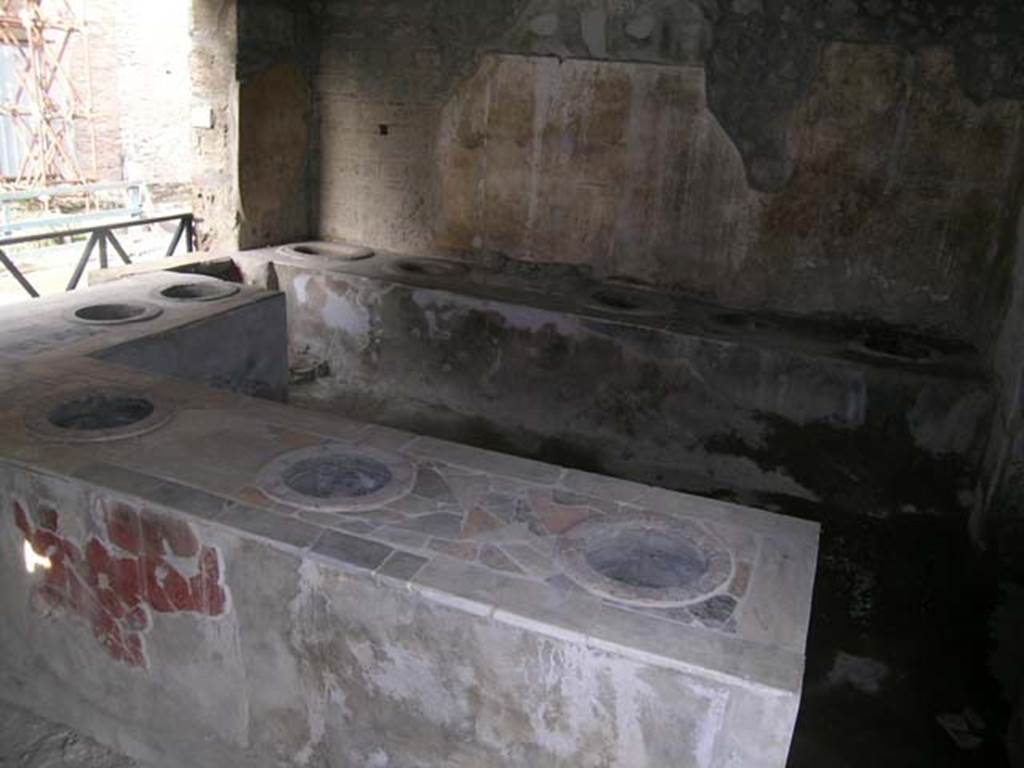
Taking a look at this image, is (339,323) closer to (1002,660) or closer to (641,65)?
(641,65)

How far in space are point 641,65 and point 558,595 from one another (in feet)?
15.7

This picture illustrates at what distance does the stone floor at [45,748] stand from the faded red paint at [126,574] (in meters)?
0.45

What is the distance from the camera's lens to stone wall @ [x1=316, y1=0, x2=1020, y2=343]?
219 inches

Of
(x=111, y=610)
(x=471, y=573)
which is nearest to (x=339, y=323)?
(x=111, y=610)

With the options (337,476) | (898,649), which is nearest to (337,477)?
(337,476)

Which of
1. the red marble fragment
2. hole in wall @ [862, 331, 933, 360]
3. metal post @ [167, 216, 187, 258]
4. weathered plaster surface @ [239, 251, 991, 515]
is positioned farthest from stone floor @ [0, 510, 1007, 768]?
metal post @ [167, 216, 187, 258]

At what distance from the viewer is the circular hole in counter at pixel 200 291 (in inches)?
213

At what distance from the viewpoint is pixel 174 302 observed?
5254mm

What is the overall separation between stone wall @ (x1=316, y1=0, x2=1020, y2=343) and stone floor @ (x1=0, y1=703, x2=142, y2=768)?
15.8ft

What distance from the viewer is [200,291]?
18.4 feet

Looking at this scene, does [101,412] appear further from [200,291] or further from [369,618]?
[200,291]

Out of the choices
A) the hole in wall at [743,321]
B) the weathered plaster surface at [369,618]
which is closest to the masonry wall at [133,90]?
the hole in wall at [743,321]

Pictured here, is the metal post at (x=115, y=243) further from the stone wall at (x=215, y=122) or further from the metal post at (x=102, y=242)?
the stone wall at (x=215, y=122)

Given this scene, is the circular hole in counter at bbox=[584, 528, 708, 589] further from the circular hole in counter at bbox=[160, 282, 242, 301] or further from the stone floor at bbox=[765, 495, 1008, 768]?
the circular hole in counter at bbox=[160, 282, 242, 301]
